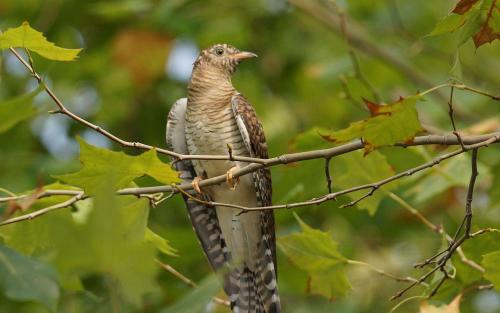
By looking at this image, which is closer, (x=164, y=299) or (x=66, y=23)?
(x=164, y=299)

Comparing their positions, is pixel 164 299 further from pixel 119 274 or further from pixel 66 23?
pixel 119 274

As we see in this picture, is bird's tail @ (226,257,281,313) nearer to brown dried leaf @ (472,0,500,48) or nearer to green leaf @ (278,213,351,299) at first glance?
green leaf @ (278,213,351,299)

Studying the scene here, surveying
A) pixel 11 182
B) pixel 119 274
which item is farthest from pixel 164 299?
pixel 119 274

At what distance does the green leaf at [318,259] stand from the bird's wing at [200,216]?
1.01m

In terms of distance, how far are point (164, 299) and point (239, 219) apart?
1.53 m

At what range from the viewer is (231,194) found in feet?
17.5

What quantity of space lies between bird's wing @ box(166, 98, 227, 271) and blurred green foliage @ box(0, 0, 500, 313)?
1.32 ft

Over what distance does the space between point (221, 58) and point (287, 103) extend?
3.16 metres

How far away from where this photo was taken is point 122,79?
8.28 metres

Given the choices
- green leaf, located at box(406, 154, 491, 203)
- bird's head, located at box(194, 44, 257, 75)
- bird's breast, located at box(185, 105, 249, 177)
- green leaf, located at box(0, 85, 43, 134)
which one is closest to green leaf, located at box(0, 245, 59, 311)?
green leaf, located at box(0, 85, 43, 134)

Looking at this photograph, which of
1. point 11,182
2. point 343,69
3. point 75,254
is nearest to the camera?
point 75,254

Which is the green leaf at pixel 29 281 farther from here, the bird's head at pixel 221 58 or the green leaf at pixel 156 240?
Answer: the bird's head at pixel 221 58

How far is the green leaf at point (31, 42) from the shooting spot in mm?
3213

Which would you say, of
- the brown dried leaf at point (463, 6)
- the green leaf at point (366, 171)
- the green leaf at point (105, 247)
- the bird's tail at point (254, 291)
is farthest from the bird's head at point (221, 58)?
the green leaf at point (105, 247)
